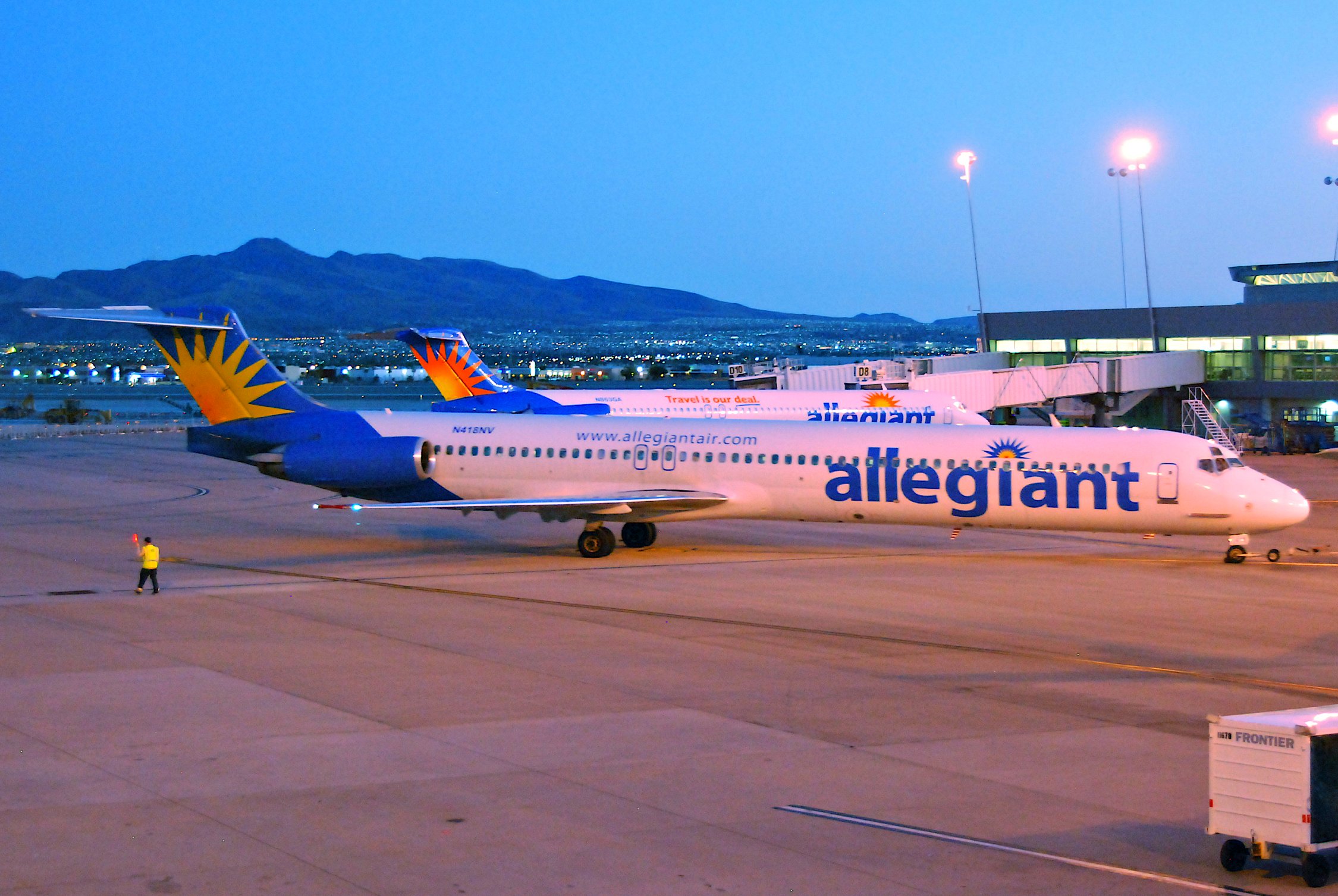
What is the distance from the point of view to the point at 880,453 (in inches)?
1041

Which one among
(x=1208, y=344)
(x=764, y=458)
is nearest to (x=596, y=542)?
(x=764, y=458)

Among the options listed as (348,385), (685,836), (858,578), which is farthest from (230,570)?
(348,385)

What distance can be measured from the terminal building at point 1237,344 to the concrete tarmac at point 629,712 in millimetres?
35167

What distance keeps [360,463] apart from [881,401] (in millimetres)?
22232

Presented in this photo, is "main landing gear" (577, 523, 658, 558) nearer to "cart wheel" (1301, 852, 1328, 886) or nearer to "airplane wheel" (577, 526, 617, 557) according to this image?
"airplane wheel" (577, 526, 617, 557)

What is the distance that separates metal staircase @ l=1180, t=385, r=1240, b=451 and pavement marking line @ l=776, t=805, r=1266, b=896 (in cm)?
4227

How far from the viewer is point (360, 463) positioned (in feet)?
92.5

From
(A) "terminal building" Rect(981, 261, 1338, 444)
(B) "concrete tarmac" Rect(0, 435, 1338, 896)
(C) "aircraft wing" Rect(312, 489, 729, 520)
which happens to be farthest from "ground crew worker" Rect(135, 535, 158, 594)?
(A) "terminal building" Rect(981, 261, 1338, 444)

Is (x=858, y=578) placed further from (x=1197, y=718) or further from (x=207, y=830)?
(x=207, y=830)

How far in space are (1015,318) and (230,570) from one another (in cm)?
5431

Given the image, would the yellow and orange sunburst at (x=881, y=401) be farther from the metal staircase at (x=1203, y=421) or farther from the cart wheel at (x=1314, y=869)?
the cart wheel at (x=1314, y=869)

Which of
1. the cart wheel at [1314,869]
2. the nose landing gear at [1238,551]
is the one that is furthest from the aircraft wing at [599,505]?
the cart wheel at [1314,869]

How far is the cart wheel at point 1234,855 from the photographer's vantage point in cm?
983

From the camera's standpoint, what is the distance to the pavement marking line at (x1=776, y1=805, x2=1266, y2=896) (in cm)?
959
